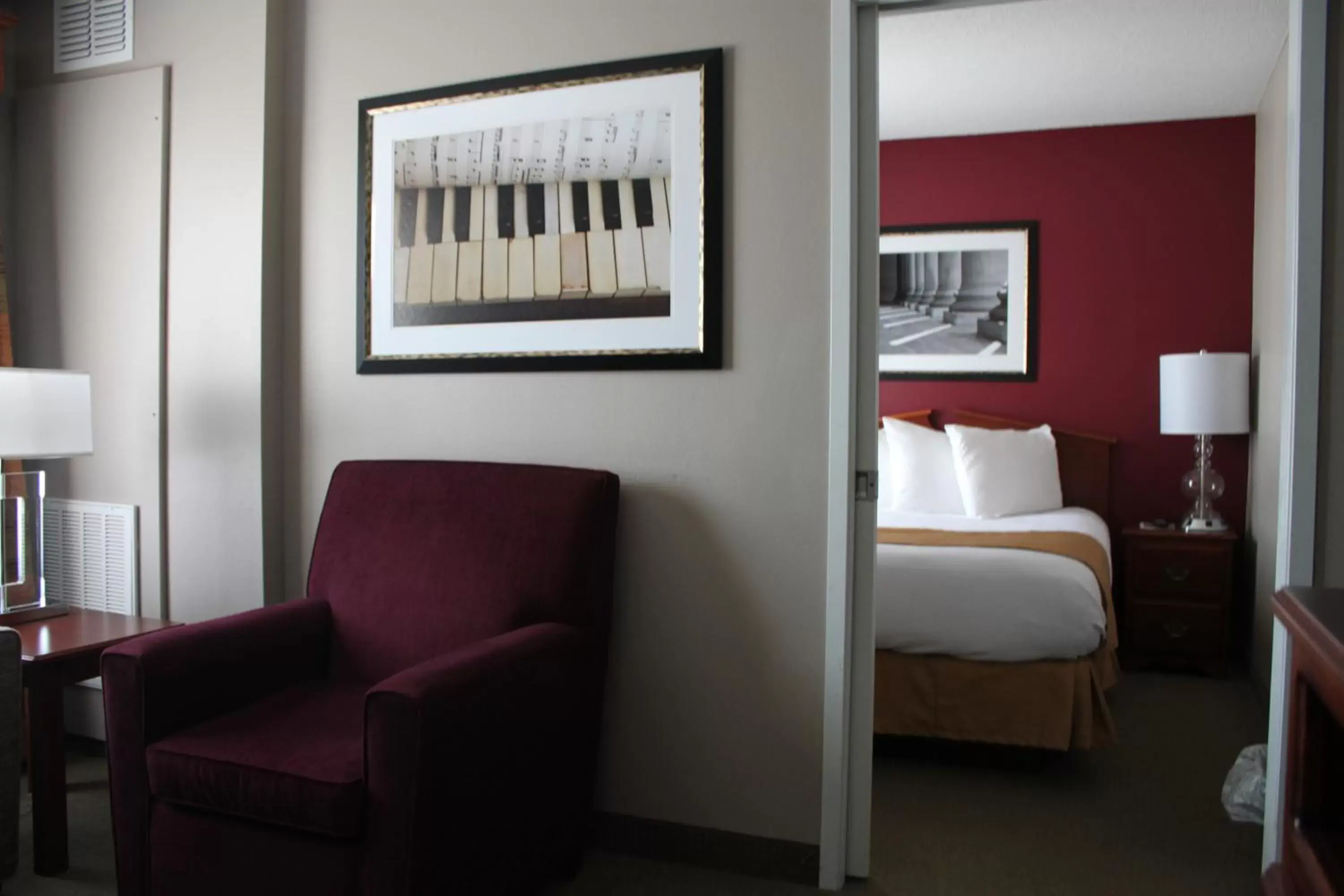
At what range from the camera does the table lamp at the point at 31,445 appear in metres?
2.49

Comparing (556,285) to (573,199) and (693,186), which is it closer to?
(573,199)

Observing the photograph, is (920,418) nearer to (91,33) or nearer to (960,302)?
(960,302)

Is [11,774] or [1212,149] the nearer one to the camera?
[11,774]

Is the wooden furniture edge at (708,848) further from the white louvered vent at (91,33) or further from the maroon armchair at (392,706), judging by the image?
the white louvered vent at (91,33)

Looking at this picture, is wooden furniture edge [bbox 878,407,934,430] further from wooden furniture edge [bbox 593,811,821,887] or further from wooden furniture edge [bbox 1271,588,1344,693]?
wooden furniture edge [bbox 1271,588,1344,693]

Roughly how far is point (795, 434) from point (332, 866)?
1326mm

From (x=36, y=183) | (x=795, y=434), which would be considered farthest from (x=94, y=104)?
(x=795, y=434)

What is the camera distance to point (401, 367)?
2727 millimetres

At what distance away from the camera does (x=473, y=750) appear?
1.82m

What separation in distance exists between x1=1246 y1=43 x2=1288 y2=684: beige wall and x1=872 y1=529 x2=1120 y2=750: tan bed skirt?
1.01m

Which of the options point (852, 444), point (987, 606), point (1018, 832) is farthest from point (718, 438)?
point (1018, 832)

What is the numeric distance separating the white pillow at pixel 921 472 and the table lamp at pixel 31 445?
3.36 m

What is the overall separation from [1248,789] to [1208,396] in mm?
2212

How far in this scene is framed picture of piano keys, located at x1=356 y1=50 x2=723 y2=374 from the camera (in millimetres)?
2398
